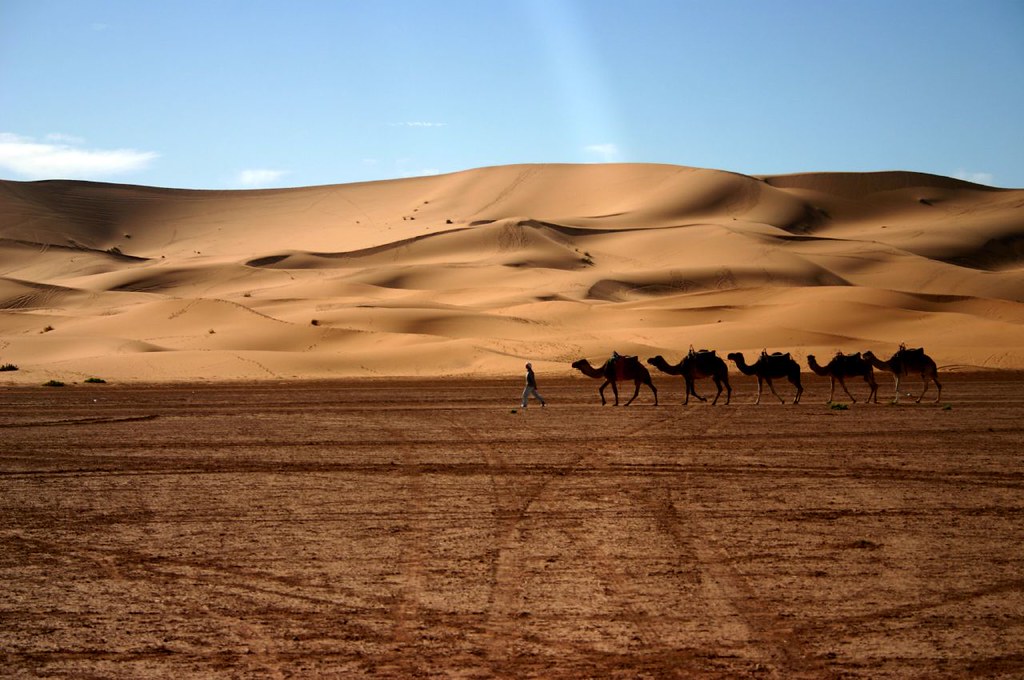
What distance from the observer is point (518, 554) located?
1055 centimetres

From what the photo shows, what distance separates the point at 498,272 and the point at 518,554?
74426 mm

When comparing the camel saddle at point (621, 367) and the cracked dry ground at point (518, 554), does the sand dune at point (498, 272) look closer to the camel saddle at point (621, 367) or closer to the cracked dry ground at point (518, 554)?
the camel saddle at point (621, 367)

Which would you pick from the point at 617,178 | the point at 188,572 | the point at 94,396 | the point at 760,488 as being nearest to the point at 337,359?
the point at 94,396

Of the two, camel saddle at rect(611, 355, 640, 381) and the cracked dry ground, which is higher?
camel saddle at rect(611, 355, 640, 381)

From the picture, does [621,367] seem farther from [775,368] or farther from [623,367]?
[775,368]

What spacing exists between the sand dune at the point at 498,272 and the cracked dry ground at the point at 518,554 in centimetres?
2424

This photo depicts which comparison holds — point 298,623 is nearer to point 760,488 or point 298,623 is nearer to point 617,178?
point 760,488

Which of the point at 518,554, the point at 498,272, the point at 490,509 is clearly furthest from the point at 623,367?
the point at 498,272

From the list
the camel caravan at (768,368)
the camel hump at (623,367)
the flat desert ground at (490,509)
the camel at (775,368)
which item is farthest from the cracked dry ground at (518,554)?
the camel at (775,368)

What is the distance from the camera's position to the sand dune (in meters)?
48.9

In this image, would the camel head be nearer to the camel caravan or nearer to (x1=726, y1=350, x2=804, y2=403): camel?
the camel caravan

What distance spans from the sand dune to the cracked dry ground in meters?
24.2

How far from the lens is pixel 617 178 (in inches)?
5517

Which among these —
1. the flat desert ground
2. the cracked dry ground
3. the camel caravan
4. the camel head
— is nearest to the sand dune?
the flat desert ground
